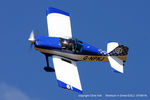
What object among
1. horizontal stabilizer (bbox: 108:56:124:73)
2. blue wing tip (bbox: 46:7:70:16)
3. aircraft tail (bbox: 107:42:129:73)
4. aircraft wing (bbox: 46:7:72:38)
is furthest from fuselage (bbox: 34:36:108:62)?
blue wing tip (bbox: 46:7:70:16)

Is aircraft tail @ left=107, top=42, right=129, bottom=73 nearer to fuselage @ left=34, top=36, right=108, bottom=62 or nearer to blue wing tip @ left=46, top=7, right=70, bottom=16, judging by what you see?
fuselage @ left=34, top=36, right=108, bottom=62

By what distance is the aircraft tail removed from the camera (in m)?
32.5

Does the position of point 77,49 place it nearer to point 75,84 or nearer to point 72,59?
point 72,59

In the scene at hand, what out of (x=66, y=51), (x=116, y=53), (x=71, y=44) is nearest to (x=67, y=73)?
(x=66, y=51)

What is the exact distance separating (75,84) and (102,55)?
4003 millimetres

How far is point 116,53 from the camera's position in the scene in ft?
107

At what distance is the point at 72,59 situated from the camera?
104ft

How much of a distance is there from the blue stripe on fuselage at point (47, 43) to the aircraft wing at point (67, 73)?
2.62 ft

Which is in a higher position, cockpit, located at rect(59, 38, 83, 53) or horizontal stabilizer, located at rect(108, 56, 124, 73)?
cockpit, located at rect(59, 38, 83, 53)

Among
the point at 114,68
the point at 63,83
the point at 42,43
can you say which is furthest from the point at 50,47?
the point at 114,68

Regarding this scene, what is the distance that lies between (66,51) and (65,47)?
322mm

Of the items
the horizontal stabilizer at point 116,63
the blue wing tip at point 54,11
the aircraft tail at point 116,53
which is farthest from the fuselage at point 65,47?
the blue wing tip at point 54,11

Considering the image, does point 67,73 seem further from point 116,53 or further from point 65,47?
point 116,53

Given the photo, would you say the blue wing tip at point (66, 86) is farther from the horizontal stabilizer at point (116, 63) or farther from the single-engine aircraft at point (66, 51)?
the horizontal stabilizer at point (116, 63)
